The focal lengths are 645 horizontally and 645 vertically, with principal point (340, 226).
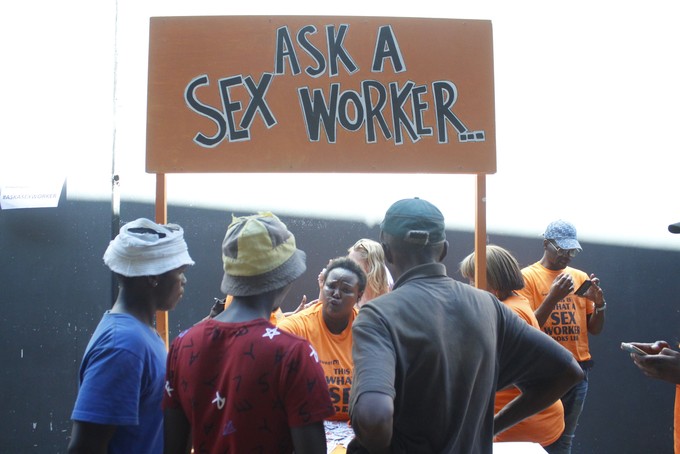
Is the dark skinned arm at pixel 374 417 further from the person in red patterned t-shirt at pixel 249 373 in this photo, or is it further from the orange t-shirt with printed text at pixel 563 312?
the orange t-shirt with printed text at pixel 563 312

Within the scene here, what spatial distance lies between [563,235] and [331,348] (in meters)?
1.99

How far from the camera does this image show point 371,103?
9.42 feet

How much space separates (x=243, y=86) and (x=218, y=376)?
1516 millimetres

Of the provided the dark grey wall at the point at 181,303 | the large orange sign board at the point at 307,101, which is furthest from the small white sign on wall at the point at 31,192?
the large orange sign board at the point at 307,101

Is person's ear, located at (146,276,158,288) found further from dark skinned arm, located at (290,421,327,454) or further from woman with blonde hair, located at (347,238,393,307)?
woman with blonde hair, located at (347,238,393,307)

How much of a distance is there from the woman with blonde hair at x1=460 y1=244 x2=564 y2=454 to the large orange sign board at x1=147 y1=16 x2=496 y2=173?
0.78m

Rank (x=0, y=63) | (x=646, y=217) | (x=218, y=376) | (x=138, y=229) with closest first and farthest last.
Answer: (x=218, y=376), (x=138, y=229), (x=0, y=63), (x=646, y=217)

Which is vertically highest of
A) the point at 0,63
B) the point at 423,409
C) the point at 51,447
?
the point at 0,63

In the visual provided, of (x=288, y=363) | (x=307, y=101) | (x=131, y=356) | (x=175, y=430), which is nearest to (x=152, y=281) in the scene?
(x=131, y=356)

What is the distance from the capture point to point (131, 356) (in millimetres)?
1893

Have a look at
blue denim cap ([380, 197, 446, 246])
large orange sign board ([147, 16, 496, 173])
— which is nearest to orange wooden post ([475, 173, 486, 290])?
large orange sign board ([147, 16, 496, 173])

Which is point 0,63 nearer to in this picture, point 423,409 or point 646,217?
point 423,409

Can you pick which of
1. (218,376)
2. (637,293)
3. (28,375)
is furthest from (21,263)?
(637,293)

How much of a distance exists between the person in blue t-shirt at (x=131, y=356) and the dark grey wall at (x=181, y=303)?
2644 mm
